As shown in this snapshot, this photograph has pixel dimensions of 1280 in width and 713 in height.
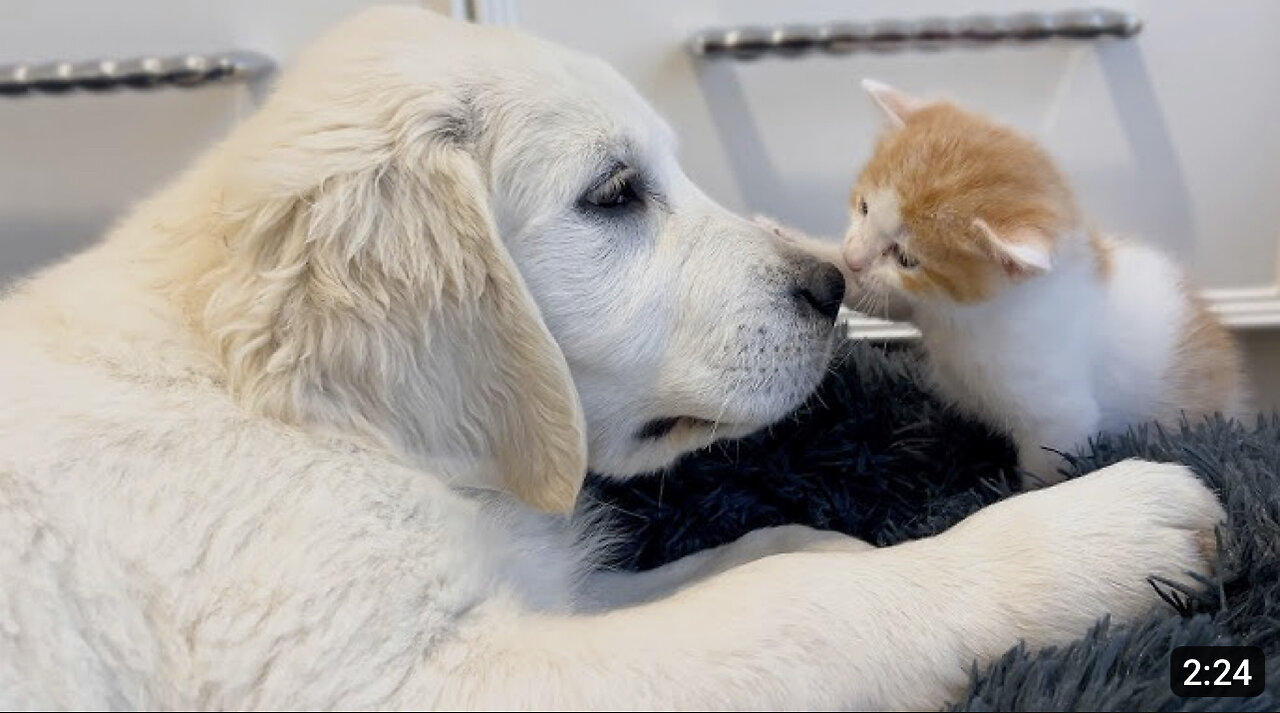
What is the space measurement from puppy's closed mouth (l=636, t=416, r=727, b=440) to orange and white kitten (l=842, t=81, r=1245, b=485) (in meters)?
0.33

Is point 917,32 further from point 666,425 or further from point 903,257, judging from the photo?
point 666,425

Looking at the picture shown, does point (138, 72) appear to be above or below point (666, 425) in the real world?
above

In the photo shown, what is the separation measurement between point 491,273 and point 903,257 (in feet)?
1.97

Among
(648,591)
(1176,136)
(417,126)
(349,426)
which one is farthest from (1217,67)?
(349,426)

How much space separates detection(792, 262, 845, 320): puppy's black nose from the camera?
1.36m

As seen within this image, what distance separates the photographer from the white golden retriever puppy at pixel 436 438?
101 centimetres

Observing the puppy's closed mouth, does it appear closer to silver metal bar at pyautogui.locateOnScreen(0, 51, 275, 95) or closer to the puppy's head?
the puppy's head

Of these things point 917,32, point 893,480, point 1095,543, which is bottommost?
point 893,480

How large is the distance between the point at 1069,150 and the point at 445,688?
1.90 metres

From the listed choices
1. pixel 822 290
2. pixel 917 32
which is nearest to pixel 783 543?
pixel 822 290

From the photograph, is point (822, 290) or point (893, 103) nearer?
point (822, 290)

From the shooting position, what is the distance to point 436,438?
1174mm
